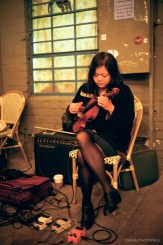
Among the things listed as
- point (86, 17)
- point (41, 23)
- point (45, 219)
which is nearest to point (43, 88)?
point (41, 23)

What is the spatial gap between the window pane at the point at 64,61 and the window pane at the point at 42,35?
1.07 ft

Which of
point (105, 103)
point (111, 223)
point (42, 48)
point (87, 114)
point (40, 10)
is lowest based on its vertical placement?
point (111, 223)

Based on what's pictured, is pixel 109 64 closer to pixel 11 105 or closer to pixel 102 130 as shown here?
pixel 102 130

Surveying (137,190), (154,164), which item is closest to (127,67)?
(154,164)

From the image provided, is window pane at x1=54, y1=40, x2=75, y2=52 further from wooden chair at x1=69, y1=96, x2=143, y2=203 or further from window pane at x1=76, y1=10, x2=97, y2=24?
wooden chair at x1=69, y1=96, x2=143, y2=203

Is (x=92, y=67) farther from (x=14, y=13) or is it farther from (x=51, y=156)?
(x=14, y=13)

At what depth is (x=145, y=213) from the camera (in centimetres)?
248

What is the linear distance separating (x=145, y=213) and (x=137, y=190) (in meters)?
0.48

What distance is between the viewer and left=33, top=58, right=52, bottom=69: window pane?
4293 mm

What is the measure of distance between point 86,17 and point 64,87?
1.02 m

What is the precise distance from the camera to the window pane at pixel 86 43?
12.9 feet

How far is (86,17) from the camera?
3.90m

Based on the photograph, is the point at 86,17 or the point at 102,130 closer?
the point at 102,130

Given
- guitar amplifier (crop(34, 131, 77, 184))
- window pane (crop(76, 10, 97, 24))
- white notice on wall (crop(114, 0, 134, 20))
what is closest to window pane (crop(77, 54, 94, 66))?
window pane (crop(76, 10, 97, 24))
